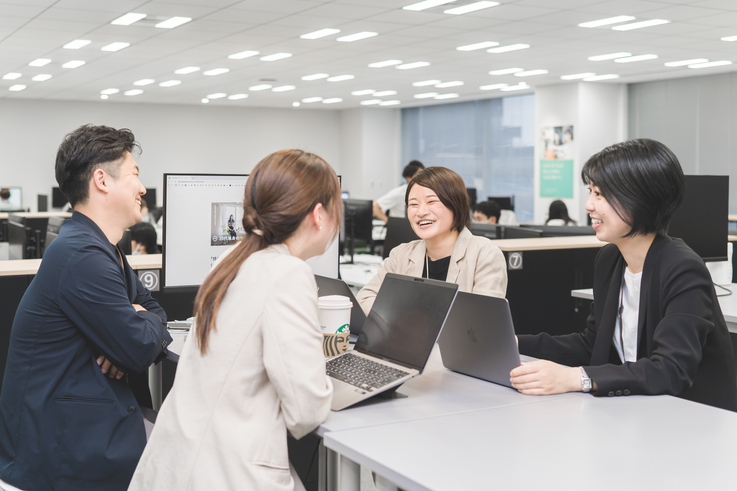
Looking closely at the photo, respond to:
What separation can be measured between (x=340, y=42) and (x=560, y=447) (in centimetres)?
640

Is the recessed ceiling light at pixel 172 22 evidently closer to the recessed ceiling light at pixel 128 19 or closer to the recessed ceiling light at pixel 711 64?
the recessed ceiling light at pixel 128 19

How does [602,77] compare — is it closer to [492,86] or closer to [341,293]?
[492,86]

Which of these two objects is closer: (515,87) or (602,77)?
(602,77)

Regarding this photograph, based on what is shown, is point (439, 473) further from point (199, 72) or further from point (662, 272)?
point (199, 72)

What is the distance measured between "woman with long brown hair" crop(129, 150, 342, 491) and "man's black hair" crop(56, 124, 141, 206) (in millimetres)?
615

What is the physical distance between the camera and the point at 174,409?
129 cm

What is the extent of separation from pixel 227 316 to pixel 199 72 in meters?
8.52

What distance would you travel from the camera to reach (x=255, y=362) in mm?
1236

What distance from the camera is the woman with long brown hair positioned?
3.97 ft

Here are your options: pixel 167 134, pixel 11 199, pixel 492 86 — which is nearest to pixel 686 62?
pixel 492 86

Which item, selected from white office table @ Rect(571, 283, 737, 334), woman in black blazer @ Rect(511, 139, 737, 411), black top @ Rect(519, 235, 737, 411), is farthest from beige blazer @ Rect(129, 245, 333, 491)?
white office table @ Rect(571, 283, 737, 334)

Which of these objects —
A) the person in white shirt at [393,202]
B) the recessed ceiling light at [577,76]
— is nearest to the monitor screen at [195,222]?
the person in white shirt at [393,202]

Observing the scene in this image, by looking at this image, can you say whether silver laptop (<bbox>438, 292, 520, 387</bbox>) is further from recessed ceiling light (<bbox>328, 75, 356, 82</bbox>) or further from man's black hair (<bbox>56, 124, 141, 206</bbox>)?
recessed ceiling light (<bbox>328, 75, 356, 82</bbox>)

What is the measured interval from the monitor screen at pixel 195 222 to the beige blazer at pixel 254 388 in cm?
105
